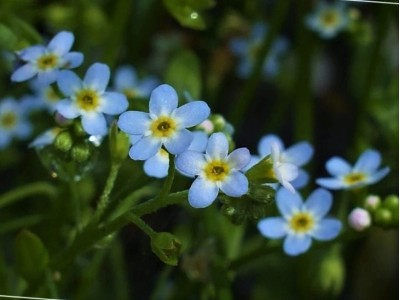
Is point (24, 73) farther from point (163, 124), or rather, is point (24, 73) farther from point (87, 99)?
point (163, 124)

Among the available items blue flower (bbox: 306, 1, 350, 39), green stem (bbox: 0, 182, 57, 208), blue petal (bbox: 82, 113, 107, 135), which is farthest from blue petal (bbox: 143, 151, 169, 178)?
blue flower (bbox: 306, 1, 350, 39)

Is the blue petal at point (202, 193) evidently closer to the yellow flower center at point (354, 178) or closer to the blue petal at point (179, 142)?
the blue petal at point (179, 142)

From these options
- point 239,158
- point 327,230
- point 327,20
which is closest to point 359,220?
point 327,230

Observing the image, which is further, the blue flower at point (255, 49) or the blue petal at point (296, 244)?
the blue flower at point (255, 49)

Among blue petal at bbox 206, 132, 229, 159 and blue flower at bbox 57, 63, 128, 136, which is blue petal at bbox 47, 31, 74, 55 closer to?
blue flower at bbox 57, 63, 128, 136

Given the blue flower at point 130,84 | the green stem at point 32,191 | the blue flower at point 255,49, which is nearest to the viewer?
the green stem at point 32,191

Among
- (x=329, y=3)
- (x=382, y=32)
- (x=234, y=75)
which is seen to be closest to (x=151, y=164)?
(x=382, y=32)

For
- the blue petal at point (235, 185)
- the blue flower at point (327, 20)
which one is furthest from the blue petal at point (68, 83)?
the blue flower at point (327, 20)
